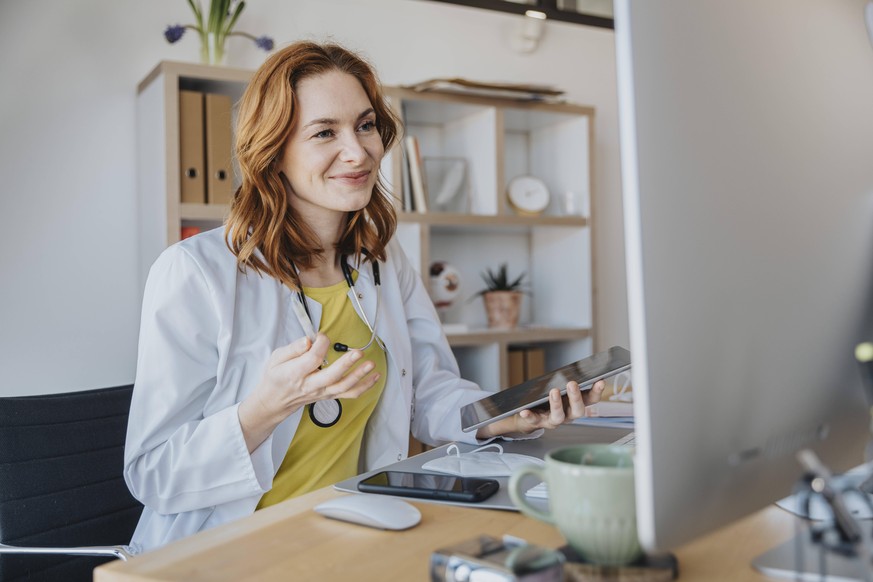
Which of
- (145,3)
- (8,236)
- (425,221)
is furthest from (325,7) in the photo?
(8,236)

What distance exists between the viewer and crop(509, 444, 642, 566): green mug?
707 millimetres

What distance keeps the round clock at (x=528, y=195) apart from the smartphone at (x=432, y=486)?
108 inches

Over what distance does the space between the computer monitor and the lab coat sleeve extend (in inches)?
31.5

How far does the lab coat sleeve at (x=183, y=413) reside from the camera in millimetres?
1299

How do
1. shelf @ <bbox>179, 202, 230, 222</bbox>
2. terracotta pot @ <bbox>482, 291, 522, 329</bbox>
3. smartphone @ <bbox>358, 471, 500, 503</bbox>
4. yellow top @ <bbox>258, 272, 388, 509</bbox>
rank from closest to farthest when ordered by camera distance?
1. smartphone @ <bbox>358, 471, 500, 503</bbox>
2. yellow top @ <bbox>258, 272, 388, 509</bbox>
3. shelf @ <bbox>179, 202, 230, 222</bbox>
4. terracotta pot @ <bbox>482, 291, 522, 329</bbox>

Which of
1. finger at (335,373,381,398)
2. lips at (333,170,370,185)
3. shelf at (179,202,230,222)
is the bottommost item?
finger at (335,373,381,398)

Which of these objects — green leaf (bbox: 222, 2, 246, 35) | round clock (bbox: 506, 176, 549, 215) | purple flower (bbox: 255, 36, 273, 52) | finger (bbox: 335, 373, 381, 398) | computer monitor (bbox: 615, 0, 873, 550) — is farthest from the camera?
round clock (bbox: 506, 176, 549, 215)

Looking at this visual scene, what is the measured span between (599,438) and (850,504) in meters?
0.56

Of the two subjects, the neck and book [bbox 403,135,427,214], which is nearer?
the neck

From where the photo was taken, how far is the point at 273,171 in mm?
1706

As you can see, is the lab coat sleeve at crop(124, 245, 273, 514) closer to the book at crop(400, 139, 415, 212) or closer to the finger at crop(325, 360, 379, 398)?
the finger at crop(325, 360, 379, 398)

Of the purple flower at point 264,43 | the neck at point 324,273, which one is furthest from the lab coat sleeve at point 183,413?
the purple flower at point 264,43

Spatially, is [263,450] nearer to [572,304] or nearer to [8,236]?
[8,236]

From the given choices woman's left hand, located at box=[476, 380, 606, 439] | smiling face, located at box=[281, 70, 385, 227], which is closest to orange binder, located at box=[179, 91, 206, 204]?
smiling face, located at box=[281, 70, 385, 227]
